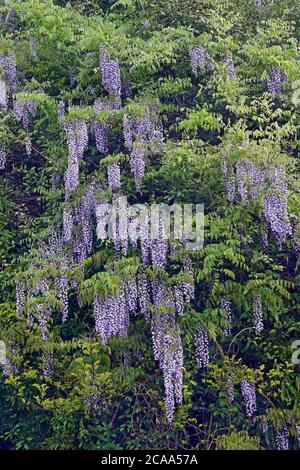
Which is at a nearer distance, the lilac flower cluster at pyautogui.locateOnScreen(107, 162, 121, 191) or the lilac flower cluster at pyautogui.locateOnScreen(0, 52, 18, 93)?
the lilac flower cluster at pyautogui.locateOnScreen(107, 162, 121, 191)

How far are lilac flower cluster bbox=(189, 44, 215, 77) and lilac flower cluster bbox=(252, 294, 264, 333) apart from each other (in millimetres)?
3008

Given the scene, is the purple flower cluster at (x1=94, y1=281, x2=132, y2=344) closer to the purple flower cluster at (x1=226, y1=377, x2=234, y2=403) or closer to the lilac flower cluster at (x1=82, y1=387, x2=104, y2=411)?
the lilac flower cluster at (x1=82, y1=387, x2=104, y2=411)

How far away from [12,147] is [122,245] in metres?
2.15

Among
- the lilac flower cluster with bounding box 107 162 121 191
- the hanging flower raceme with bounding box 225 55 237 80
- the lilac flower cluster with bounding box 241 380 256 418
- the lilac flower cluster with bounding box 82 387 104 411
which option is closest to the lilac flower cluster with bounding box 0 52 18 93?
the lilac flower cluster with bounding box 107 162 121 191

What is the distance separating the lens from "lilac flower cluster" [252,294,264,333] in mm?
7301

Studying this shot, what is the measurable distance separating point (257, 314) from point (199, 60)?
3.25 metres

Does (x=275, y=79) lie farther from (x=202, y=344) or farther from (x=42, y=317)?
(x=42, y=317)

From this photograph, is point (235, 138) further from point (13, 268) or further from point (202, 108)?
point (13, 268)

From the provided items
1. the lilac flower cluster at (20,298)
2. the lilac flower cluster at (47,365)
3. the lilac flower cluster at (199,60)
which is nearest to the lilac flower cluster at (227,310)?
the lilac flower cluster at (47,365)

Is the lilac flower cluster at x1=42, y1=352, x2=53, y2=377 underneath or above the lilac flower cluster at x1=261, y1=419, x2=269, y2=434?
above

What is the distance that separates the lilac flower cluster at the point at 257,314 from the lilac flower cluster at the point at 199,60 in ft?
9.87

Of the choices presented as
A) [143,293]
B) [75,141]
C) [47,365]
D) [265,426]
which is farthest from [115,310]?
[75,141]

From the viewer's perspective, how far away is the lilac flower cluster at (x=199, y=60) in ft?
29.7
